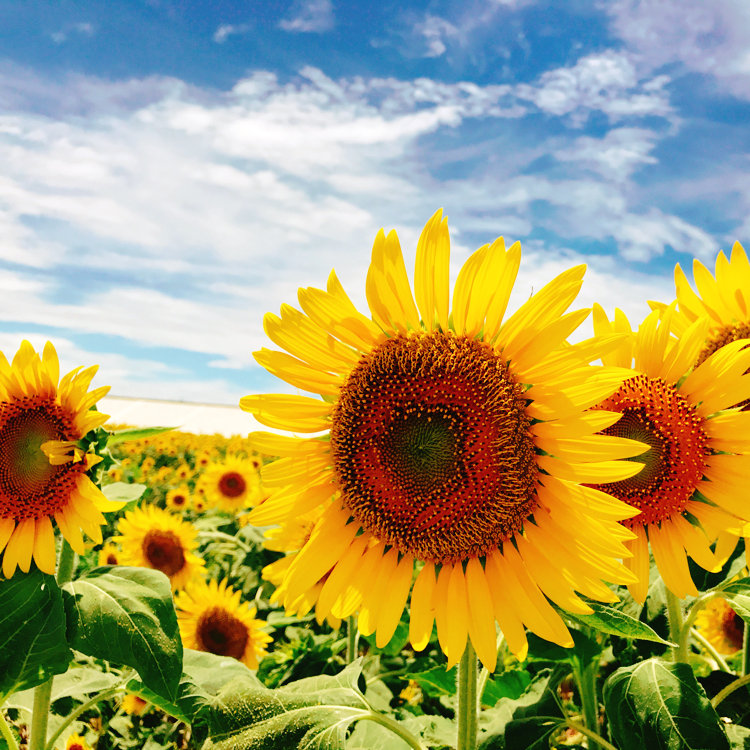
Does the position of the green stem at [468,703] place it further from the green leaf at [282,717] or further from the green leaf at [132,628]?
the green leaf at [132,628]

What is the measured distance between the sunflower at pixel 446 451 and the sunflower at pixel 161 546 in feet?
11.6

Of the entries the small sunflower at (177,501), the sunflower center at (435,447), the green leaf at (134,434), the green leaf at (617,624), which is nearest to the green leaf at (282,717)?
the sunflower center at (435,447)

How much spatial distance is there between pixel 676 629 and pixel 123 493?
2151 mm

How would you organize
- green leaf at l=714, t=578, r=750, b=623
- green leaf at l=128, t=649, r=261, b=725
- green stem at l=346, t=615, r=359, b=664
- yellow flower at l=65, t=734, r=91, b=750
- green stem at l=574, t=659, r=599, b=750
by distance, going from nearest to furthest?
green leaf at l=714, t=578, r=750, b=623
green leaf at l=128, t=649, r=261, b=725
green stem at l=574, t=659, r=599, b=750
yellow flower at l=65, t=734, r=91, b=750
green stem at l=346, t=615, r=359, b=664

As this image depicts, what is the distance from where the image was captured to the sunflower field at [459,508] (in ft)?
6.17

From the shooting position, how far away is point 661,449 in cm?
229

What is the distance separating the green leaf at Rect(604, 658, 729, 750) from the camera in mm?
1874

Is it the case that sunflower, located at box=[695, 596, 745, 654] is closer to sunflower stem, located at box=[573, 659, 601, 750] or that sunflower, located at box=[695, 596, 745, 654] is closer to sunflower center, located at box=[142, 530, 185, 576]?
sunflower stem, located at box=[573, 659, 601, 750]

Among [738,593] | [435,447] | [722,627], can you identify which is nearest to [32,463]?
[435,447]

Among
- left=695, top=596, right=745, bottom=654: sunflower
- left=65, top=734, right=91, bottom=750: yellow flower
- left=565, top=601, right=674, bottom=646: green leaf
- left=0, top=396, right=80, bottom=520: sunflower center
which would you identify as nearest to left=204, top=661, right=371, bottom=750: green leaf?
left=565, top=601, right=674, bottom=646: green leaf

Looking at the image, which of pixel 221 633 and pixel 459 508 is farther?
pixel 221 633

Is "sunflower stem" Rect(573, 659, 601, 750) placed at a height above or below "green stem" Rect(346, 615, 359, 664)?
above

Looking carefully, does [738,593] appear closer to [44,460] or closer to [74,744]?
[44,460]

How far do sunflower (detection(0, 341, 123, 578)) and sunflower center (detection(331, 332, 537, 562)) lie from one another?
1.12m
